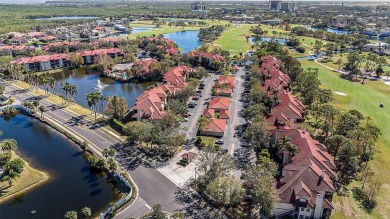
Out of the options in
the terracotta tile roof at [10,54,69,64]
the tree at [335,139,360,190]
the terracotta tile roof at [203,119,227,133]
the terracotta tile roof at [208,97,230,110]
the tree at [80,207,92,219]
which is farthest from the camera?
the terracotta tile roof at [10,54,69,64]

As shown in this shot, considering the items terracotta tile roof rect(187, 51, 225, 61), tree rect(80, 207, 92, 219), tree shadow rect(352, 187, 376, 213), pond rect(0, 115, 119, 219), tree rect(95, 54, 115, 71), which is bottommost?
tree shadow rect(352, 187, 376, 213)

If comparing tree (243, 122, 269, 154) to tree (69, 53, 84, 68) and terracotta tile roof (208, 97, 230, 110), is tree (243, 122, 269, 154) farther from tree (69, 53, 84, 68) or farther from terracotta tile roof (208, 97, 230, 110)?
tree (69, 53, 84, 68)

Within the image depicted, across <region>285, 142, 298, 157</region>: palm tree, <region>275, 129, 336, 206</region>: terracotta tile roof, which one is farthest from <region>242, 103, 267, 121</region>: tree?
<region>285, 142, 298, 157</region>: palm tree

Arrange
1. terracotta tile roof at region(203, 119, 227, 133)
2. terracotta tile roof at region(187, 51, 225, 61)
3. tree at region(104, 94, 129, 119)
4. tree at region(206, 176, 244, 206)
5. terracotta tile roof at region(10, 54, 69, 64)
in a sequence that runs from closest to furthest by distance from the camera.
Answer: tree at region(206, 176, 244, 206) < terracotta tile roof at region(203, 119, 227, 133) < tree at region(104, 94, 129, 119) < terracotta tile roof at region(10, 54, 69, 64) < terracotta tile roof at region(187, 51, 225, 61)

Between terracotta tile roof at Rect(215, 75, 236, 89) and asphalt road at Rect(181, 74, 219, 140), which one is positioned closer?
asphalt road at Rect(181, 74, 219, 140)

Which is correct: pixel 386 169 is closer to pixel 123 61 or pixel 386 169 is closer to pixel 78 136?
pixel 78 136

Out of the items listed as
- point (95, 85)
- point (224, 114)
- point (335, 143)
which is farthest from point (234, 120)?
point (95, 85)

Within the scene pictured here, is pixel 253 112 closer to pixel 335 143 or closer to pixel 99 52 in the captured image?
pixel 335 143
